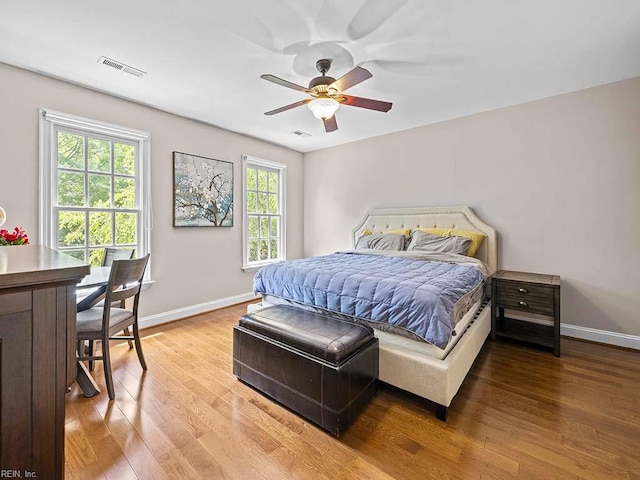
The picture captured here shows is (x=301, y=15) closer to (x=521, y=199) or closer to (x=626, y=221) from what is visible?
(x=521, y=199)

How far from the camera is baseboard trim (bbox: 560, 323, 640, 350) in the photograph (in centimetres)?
284

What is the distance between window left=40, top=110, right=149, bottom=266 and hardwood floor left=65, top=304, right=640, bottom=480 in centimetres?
139

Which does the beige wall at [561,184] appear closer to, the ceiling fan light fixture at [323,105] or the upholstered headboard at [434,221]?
the upholstered headboard at [434,221]

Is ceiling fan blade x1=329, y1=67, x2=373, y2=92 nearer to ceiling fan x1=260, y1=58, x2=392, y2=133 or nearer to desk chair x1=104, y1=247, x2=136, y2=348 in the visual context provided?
ceiling fan x1=260, y1=58, x2=392, y2=133

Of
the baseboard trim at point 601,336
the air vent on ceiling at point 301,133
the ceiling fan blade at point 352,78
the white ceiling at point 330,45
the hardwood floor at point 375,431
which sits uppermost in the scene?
the air vent on ceiling at point 301,133

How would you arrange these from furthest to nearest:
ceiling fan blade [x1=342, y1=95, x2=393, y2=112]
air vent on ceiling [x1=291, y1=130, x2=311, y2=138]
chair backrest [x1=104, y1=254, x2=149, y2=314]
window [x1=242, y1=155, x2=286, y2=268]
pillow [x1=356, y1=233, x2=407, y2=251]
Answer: window [x1=242, y1=155, x2=286, y2=268]
air vent on ceiling [x1=291, y1=130, x2=311, y2=138]
pillow [x1=356, y1=233, x2=407, y2=251]
ceiling fan blade [x1=342, y1=95, x2=393, y2=112]
chair backrest [x1=104, y1=254, x2=149, y2=314]

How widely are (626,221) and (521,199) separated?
2.91 feet

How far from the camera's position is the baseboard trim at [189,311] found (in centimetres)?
346

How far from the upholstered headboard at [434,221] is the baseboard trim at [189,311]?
2.02 meters

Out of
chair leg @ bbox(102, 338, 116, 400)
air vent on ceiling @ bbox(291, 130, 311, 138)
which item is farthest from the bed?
air vent on ceiling @ bbox(291, 130, 311, 138)

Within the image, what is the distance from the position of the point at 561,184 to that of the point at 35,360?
4.19m

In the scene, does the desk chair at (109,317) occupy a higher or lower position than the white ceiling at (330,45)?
lower

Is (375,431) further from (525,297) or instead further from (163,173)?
(163,173)

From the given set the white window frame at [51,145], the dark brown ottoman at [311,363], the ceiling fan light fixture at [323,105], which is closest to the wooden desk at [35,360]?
the dark brown ottoman at [311,363]
